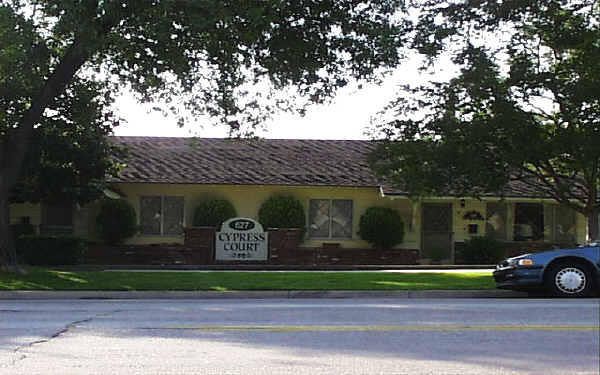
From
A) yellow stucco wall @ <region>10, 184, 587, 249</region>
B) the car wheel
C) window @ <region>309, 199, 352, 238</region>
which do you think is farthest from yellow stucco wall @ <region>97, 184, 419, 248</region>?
the car wheel

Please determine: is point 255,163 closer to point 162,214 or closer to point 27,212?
point 162,214

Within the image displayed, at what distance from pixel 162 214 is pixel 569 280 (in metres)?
16.4

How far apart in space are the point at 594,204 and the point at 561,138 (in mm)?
2771

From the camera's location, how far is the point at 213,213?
27484 mm

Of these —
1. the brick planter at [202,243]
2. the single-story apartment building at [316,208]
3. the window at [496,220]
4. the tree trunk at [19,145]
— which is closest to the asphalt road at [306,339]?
the tree trunk at [19,145]

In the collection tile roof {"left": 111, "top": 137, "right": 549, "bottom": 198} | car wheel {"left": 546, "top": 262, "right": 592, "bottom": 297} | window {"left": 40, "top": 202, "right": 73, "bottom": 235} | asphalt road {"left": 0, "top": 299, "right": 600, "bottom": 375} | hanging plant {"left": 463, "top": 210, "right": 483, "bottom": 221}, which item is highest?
tile roof {"left": 111, "top": 137, "right": 549, "bottom": 198}

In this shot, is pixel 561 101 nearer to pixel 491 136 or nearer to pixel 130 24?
pixel 491 136

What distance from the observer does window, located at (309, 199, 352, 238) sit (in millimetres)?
28469

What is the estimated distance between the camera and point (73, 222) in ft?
92.5

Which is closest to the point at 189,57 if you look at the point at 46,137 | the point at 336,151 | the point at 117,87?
the point at 117,87

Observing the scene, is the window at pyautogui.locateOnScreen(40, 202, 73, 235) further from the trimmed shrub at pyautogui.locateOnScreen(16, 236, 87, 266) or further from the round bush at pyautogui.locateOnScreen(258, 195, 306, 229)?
the round bush at pyautogui.locateOnScreen(258, 195, 306, 229)

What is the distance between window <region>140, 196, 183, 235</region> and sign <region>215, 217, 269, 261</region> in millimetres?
2431

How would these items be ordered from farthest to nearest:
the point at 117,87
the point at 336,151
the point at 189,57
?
the point at 336,151 → the point at 117,87 → the point at 189,57

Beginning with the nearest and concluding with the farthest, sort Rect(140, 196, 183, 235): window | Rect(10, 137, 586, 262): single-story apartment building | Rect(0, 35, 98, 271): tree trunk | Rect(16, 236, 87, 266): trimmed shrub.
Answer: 1. Rect(0, 35, 98, 271): tree trunk
2. Rect(16, 236, 87, 266): trimmed shrub
3. Rect(10, 137, 586, 262): single-story apartment building
4. Rect(140, 196, 183, 235): window
